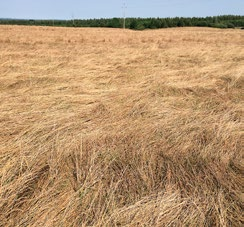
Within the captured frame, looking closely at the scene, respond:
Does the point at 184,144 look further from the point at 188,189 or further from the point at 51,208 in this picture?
the point at 51,208

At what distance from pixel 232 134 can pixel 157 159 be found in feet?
3.50

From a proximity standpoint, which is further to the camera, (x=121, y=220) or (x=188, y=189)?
(x=188, y=189)

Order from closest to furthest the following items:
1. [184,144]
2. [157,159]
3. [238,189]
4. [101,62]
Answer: [238,189]
[157,159]
[184,144]
[101,62]

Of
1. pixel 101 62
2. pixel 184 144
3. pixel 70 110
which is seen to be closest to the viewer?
pixel 184 144

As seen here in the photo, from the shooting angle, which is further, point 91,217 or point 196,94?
point 196,94

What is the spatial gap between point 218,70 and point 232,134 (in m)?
4.13

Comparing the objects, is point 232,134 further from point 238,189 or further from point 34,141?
point 34,141

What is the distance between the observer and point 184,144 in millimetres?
2670

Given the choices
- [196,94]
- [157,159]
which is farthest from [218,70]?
[157,159]

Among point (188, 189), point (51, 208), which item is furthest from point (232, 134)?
point (51, 208)

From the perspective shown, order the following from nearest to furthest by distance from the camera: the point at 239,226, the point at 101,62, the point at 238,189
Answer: the point at 239,226
the point at 238,189
the point at 101,62

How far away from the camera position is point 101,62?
7.49 metres

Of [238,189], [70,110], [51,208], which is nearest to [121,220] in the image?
[51,208]

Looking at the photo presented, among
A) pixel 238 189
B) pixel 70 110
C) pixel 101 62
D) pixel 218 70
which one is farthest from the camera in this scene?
pixel 101 62
